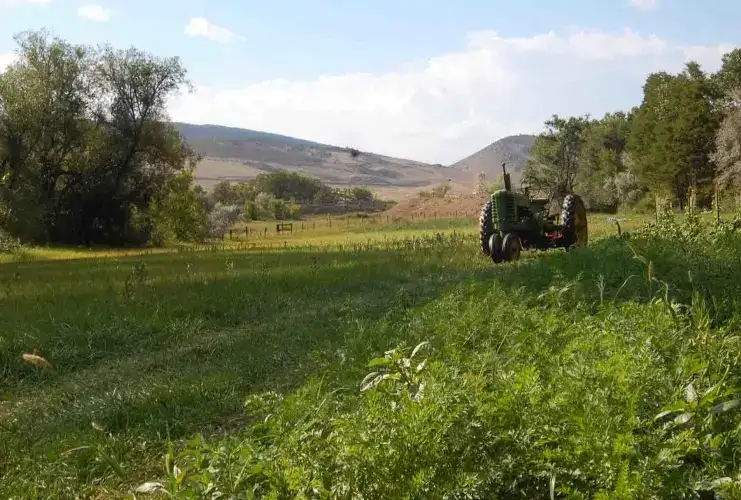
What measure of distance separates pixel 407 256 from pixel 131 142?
96.4 ft

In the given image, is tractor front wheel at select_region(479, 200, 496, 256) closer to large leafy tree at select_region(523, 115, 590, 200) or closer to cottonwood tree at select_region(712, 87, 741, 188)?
cottonwood tree at select_region(712, 87, 741, 188)

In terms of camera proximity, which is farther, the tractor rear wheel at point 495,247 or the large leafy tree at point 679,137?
the large leafy tree at point 679,137

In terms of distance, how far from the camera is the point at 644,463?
2.65 m

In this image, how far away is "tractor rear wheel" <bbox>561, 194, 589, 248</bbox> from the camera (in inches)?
611

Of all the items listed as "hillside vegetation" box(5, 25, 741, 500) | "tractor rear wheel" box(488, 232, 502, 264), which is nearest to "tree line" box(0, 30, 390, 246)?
"hillside vegetation" box(5, 25, 741, 500)

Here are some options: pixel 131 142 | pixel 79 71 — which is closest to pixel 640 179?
pixel 131 142

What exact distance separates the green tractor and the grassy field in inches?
173

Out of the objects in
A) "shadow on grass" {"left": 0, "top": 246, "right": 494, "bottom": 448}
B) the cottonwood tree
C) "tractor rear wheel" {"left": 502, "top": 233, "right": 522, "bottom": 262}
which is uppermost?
the cottonwood tree

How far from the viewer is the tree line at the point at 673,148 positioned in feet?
143

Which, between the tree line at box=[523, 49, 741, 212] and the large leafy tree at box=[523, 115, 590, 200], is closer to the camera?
the tree line at box=[523, 49, 741, 212]

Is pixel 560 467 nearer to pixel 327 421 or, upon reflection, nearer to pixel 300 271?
pixel 327 421

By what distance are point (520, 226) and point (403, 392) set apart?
39.1ft

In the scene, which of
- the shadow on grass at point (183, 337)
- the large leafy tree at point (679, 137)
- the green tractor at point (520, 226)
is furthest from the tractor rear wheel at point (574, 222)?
the large leafy tree at point (679, 137)

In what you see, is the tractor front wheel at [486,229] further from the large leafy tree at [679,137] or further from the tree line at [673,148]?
the large leafy tree at [679,137]
